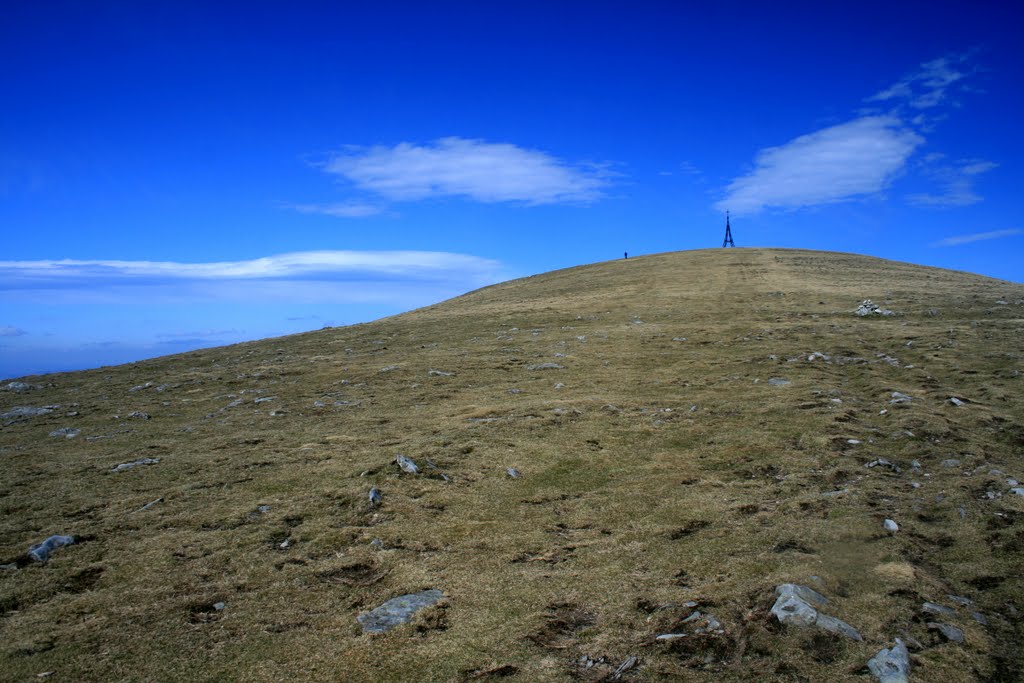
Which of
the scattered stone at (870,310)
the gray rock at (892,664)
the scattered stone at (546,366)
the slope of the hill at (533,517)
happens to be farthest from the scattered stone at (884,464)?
the scattered stone at (870,310)

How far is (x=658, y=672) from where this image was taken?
25.0 feet

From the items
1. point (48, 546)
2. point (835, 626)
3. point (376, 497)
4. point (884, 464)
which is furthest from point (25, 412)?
point (884, 464)

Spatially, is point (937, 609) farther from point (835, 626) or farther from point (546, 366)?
point (546, 366)

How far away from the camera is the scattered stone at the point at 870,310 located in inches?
1377

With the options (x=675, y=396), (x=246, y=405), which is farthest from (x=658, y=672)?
(x=246, y=405)

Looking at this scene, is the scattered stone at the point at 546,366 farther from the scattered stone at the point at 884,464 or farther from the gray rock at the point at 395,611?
the gray rock at the point at 395,611

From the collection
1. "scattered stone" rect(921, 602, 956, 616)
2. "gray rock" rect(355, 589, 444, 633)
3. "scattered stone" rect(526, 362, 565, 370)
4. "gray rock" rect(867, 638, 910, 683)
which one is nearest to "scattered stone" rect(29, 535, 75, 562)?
"gray rock" rect(355, 589, 444, 633)

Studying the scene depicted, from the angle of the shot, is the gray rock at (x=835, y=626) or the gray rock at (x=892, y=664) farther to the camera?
the gray rock at (x=835, y=626)

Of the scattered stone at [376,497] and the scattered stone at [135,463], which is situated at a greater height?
the scattered stone at [135,463]

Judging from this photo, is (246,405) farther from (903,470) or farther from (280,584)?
(903,470)

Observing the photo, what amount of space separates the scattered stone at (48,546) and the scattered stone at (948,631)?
1457cm

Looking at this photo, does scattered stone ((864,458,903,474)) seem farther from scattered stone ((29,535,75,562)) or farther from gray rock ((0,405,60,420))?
gray rock ((0,405,60,420))

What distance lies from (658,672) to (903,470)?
9.76 meters

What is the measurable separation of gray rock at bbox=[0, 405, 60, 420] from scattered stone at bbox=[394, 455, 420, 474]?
1633 centimetres
